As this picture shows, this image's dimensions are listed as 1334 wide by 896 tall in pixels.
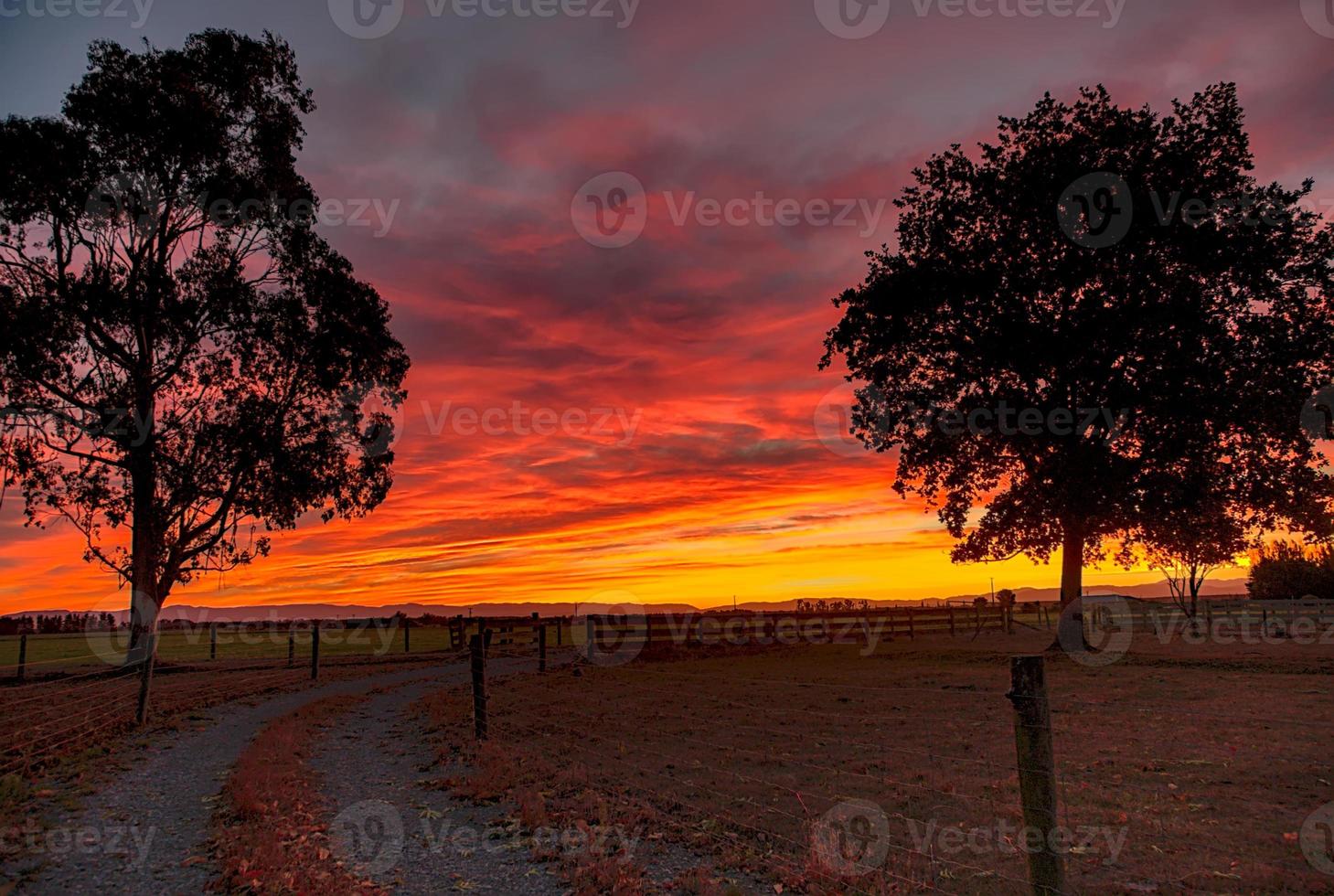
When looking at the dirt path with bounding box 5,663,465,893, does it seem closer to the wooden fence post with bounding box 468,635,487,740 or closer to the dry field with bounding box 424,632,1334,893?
the dry field with bounding box 424,632,1334,893

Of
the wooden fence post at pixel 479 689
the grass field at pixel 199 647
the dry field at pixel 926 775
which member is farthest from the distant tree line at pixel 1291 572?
the wooden fence post at pixel 479 689

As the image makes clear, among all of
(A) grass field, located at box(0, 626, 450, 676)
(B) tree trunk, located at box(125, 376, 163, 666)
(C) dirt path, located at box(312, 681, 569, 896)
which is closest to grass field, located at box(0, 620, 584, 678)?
(A) grass field, located at box(0, 626, 450, 676)

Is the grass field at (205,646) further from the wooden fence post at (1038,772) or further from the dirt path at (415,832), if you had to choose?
the wooden fence post at (1038,772)

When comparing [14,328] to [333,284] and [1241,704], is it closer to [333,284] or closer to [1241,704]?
[333,284]

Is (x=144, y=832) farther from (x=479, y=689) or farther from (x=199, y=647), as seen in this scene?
(x=199, y=647)

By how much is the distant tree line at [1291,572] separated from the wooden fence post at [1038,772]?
241 feet

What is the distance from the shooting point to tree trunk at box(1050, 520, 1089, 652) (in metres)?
26.8

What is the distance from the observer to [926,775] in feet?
34.1

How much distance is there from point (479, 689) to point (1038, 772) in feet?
33.5

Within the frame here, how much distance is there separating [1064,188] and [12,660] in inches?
1956

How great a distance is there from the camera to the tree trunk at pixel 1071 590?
26812mm

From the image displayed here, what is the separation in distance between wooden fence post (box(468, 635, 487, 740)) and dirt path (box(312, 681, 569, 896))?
0.84 meters

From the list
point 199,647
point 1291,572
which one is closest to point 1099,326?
point 199,647

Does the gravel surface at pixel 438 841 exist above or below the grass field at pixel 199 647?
above
